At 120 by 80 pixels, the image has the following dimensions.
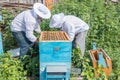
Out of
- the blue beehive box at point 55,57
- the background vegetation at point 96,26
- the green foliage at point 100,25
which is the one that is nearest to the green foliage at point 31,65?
the blue beehive box at point 55,57

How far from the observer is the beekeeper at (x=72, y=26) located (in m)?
6.54

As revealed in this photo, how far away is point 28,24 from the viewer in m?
6.42

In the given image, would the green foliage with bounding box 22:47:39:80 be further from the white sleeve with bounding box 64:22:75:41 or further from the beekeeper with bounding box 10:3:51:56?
the white sleeve with bounding box 64:22:75:41

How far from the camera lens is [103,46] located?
788 cm

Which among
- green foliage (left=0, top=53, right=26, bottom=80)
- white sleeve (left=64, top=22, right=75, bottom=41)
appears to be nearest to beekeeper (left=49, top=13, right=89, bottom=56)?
white sleeve (left=64, top=22, right=75, bottom=41)

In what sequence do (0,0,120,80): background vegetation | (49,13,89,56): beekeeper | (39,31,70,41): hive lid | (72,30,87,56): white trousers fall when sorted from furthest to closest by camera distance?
(0,0,120,80): background vegetation
(72,30,87,56): white trousers
(49,13,89,56): beekeeper
(39,31,70,41): hive lid

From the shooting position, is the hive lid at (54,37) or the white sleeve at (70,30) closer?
the hive lid at (54,37)

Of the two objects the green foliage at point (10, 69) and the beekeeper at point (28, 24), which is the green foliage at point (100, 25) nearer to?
the beekeeper at point (28, 24)

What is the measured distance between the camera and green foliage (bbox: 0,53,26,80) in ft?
19.4

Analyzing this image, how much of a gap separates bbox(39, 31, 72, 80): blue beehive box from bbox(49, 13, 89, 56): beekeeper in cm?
66

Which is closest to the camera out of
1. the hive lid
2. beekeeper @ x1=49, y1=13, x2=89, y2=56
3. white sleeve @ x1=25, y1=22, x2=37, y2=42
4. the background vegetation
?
the hive lid

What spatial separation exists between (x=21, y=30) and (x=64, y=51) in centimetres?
137

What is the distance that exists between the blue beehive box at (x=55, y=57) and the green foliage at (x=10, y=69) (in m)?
0.54

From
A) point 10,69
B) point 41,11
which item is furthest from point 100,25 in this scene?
point 10,69
